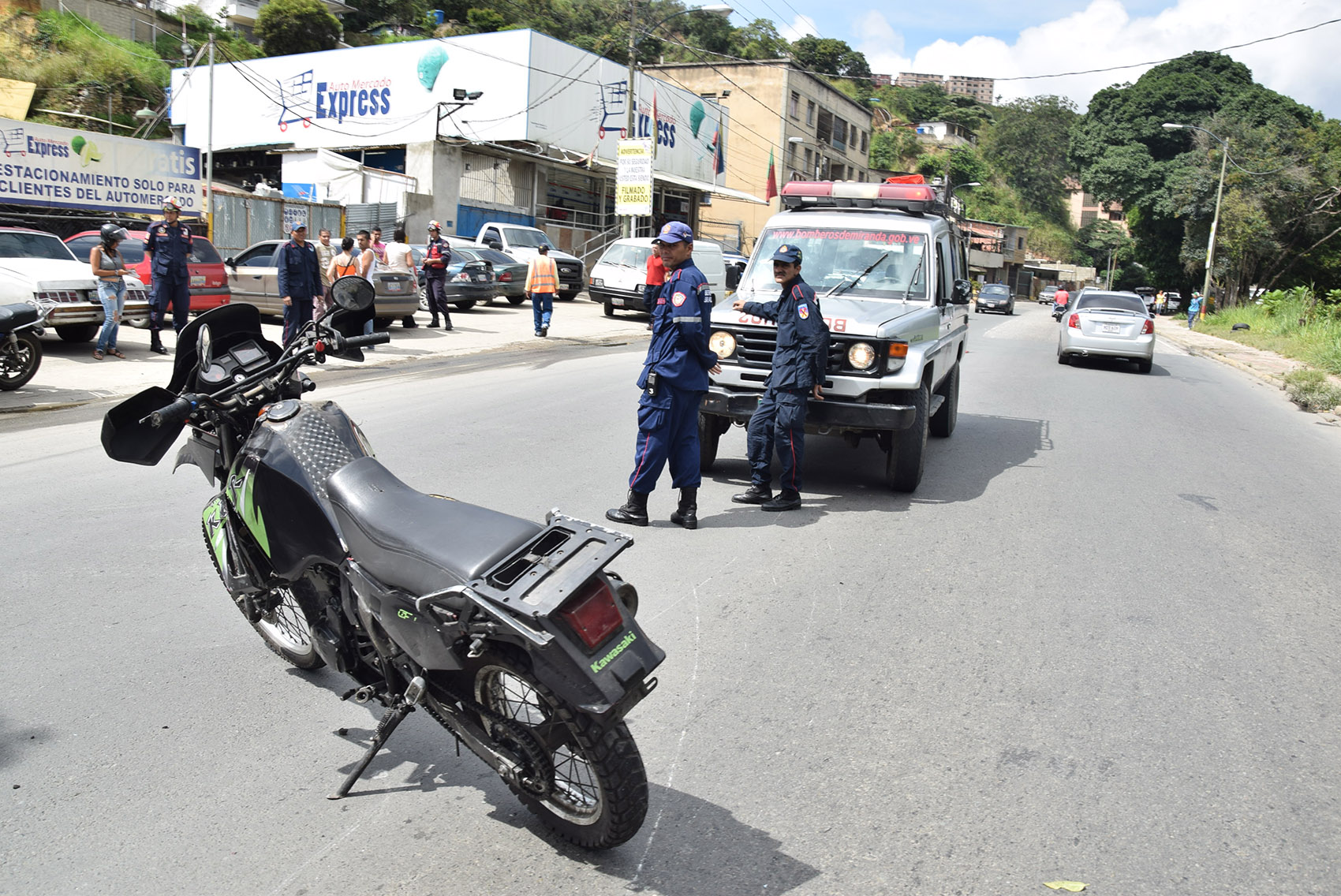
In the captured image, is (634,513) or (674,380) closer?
(674,380)

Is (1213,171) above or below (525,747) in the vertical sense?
above

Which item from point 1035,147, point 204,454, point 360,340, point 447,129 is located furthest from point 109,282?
point 1035,147

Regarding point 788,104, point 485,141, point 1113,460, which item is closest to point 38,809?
point 1113,460

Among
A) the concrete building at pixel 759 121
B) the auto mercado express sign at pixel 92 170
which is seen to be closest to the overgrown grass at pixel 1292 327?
the auto mercado express sign at pixel 92 170

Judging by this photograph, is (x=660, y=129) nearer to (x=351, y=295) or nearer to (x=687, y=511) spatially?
(x=687, y=511)

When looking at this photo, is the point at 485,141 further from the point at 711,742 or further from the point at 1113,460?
the point at 711,742

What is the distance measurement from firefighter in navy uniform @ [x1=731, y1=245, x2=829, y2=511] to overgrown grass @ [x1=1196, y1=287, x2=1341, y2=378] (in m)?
16.1

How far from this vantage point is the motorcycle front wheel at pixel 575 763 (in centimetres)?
270

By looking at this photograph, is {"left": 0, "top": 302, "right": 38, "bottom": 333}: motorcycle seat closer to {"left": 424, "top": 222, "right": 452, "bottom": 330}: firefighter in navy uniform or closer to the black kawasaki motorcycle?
the black kawasaki motorcycle

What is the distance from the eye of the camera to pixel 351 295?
3.80m

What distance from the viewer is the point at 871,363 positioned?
7.36m

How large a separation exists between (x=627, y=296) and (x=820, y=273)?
1478 centimetres

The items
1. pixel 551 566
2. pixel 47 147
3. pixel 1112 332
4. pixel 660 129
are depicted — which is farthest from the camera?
pixel 660 129

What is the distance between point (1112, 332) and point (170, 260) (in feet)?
51.0
